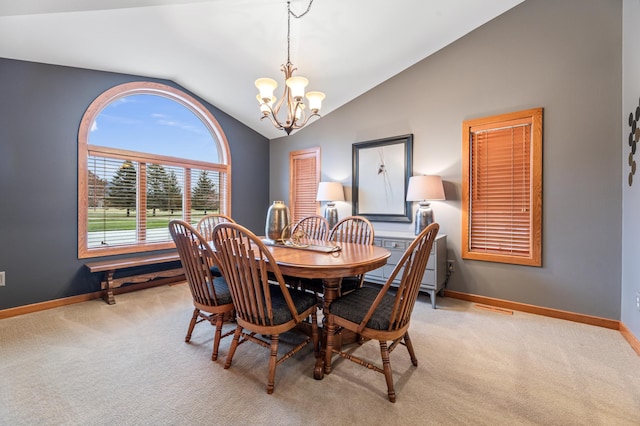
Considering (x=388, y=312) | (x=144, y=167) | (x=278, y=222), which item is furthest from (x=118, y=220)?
(x=388, y=312)

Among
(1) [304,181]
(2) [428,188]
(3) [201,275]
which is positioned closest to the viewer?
(3) [201,275]

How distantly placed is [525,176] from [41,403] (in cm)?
417

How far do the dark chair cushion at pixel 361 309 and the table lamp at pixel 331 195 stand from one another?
7.09 ft

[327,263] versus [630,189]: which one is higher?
[630,189]

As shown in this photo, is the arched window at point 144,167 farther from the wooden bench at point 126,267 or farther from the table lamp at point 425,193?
the table lamp at point 425,193

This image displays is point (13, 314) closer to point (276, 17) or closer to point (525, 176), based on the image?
point (276, 17)

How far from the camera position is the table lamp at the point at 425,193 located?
310 centimetres

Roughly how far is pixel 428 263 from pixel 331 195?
1.62 meters

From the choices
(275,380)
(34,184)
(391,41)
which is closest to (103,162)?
(34,184)

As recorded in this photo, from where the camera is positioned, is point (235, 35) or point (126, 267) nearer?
point (235, 35)

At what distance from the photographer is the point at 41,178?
2.87 meters

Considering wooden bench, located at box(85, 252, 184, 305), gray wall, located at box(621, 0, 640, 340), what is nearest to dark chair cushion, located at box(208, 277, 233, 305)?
wooden bench, located at box(85, 252, 184, 305)

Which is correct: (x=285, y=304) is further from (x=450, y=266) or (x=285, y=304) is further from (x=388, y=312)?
(x=450, y=266)

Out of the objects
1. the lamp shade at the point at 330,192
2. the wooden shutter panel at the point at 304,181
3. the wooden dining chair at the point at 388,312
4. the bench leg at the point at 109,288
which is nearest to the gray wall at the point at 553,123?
the lamp shade at the point at 330,192
